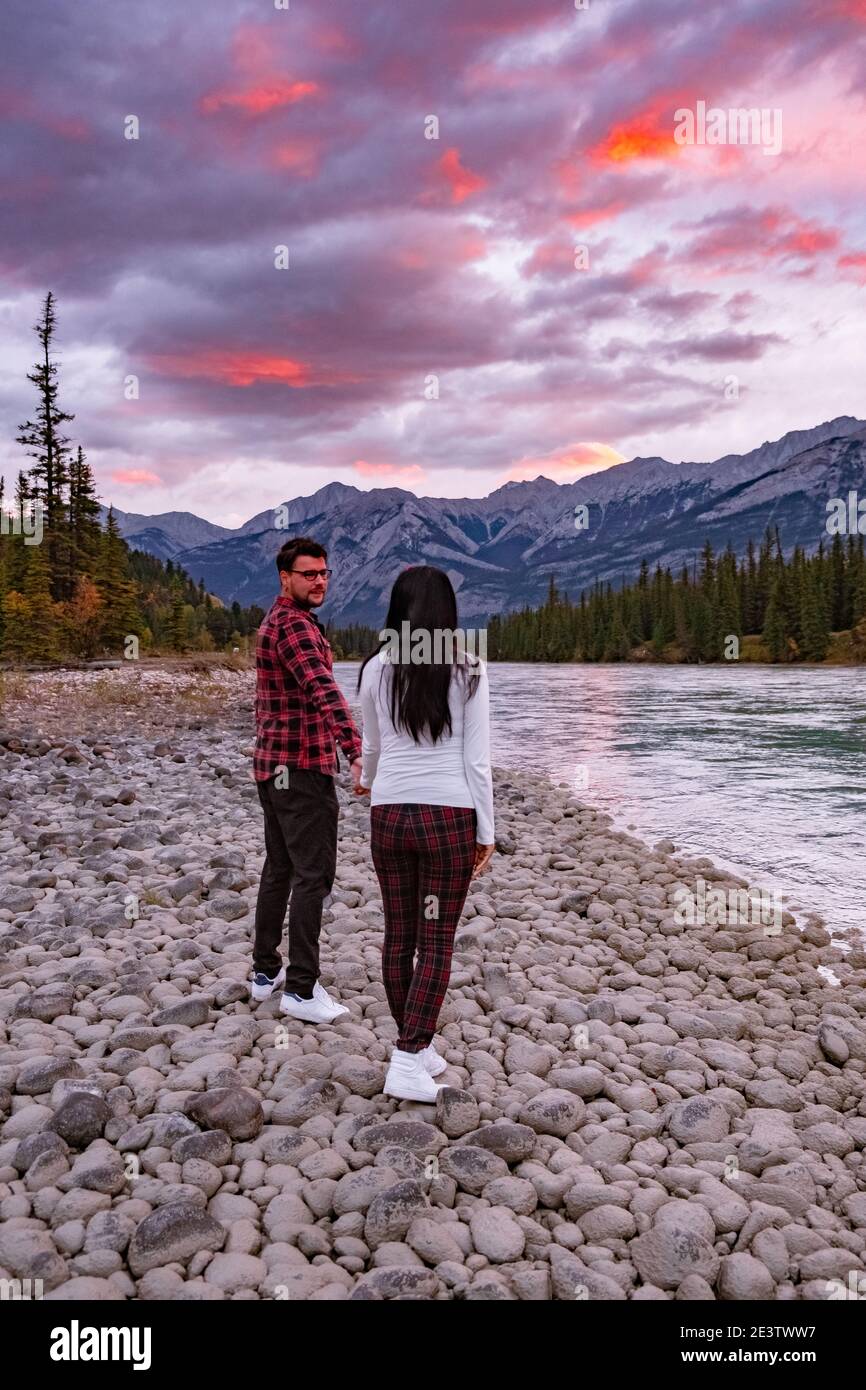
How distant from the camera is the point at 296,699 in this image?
5195mm

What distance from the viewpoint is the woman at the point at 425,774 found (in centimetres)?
407

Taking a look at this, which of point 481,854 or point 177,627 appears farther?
point 177,627

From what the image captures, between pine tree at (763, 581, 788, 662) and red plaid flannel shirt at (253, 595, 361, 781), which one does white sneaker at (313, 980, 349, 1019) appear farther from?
pine tree at (763, 581, 788, 662)

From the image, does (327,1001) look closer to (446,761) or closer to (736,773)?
(446,761)

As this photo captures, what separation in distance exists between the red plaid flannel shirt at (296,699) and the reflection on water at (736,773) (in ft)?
22.2

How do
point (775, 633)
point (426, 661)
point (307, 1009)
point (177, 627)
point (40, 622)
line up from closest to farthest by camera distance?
point (426, 661) < point (307, 1009) < point (40, 622) < point (177, 627) < point (775, 633)

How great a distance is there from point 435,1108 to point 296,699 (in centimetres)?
240

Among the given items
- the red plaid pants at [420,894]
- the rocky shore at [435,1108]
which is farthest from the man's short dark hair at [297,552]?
the rocky shore at [435,1108]

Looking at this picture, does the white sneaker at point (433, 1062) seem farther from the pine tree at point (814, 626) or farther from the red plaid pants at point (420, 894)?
the pine tree at point (814, 626)

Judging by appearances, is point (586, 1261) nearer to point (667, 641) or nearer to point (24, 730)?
point (24, 730)

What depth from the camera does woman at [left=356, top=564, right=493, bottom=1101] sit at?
13.3ft

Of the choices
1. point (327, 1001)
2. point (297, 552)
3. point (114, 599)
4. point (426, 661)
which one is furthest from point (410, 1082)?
point (114, 599)
